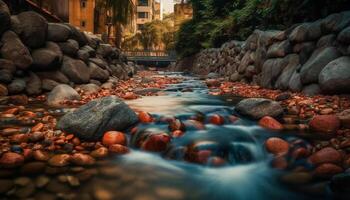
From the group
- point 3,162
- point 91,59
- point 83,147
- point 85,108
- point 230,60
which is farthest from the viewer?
point 230,60

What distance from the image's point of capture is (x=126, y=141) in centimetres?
373

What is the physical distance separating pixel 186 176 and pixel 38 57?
574 cm

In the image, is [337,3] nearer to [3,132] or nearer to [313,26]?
[313,26]

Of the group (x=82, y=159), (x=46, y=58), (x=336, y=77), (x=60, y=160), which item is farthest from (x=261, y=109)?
(x=46, y=58)

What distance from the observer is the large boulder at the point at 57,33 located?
316 inches

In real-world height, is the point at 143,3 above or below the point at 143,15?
above

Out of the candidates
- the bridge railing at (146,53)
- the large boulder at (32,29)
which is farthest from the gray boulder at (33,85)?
the bridge railing at (146,53)

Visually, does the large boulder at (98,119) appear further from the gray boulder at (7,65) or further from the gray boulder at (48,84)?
the gray boulder at (48,84)

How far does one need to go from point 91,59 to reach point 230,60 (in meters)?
6.53

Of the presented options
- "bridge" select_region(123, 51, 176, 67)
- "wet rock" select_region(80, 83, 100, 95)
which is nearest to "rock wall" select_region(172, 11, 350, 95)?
"wet rock" select_region(80, 83, 100, 95)

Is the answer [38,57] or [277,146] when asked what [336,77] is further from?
[38,57]

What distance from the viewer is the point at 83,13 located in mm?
28766

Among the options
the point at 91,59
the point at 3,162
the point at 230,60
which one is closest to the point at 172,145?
the point at 3,162

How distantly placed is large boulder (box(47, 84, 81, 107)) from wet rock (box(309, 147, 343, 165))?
479 cm
